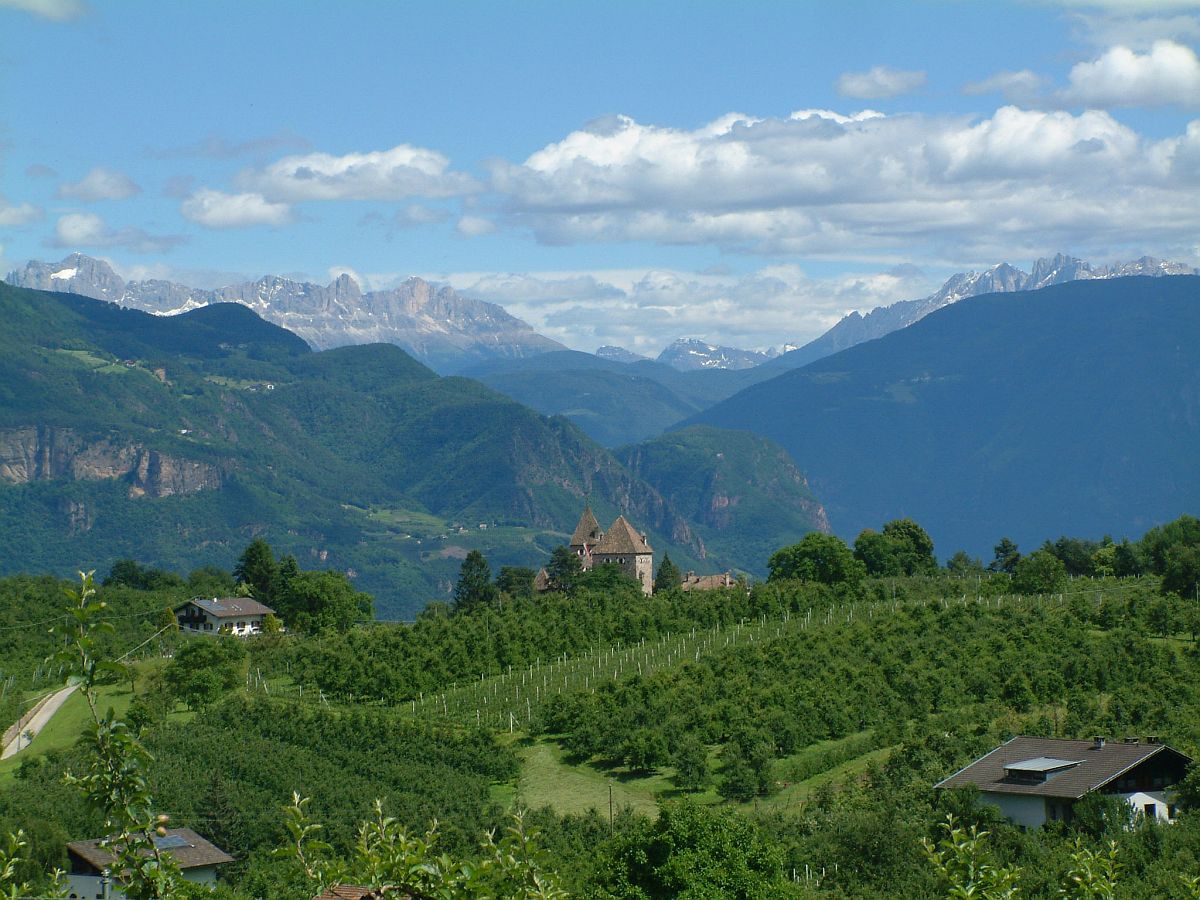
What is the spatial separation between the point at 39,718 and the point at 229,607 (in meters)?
27.5

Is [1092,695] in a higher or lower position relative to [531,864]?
lower

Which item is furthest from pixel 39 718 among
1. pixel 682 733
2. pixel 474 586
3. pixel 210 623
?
pixel 474 586

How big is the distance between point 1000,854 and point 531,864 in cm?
2889

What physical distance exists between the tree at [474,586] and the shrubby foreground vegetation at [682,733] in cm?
1175

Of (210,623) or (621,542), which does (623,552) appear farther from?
(210,623)

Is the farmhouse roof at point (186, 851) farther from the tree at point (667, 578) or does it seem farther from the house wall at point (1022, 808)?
the tree at point (667, 578)

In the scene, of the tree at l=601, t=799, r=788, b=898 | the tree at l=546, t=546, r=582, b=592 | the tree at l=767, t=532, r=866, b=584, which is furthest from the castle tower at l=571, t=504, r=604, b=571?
the tree at l=601, t=799, r=788, b=898

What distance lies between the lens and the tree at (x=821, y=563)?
100250mm

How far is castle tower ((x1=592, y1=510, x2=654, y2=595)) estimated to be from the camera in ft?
442

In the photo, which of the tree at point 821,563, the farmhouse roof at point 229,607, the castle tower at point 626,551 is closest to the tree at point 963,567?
the tree at point 821,563

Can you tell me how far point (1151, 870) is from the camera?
37.4m

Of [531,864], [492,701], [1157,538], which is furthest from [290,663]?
[531,864]

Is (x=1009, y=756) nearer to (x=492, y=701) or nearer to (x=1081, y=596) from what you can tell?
(x=492, y=701)

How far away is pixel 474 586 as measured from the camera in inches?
4417
